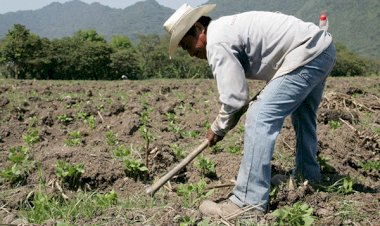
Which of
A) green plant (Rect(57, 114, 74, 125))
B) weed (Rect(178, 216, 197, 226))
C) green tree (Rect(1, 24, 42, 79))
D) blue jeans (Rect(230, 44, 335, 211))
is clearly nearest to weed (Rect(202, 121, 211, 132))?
green plant (Rect(57, 114, 74, 125))

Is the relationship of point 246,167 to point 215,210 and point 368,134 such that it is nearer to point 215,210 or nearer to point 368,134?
point 215,210

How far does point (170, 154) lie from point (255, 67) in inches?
78.0

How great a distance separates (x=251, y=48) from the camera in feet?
11.8

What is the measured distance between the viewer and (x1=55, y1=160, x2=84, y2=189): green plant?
14.7 ft

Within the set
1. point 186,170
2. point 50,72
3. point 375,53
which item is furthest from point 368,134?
point 375,53

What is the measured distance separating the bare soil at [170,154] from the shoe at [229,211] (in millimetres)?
126

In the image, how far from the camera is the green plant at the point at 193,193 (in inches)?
153

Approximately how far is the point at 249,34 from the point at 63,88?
11.5 meters

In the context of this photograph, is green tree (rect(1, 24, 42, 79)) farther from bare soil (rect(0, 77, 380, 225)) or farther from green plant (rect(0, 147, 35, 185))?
green plant (rect(0, 147, 35, 185))

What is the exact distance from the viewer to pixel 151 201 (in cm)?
396

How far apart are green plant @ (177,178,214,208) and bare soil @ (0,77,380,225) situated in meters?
0.08

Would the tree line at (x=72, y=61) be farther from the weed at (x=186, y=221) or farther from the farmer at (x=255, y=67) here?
the weed at (x=186, y=221)

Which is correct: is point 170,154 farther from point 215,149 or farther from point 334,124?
point 334,124

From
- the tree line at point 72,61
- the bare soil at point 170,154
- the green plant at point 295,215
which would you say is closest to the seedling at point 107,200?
the bare soil at point 170,154
